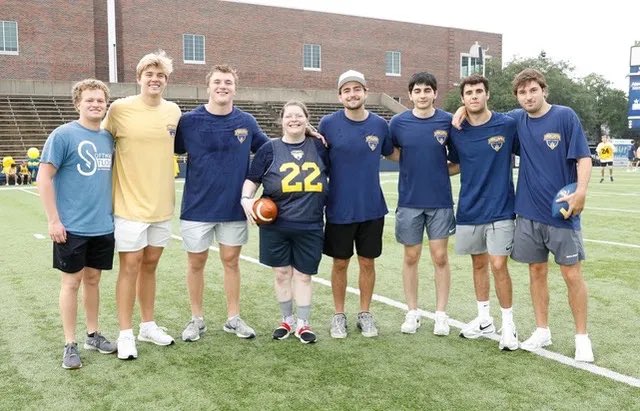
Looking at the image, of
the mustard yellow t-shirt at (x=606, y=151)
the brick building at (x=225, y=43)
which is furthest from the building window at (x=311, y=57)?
the mustard yellow t-shirt at (x=606, y=151)

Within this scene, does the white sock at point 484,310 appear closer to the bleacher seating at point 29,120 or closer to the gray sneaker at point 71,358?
the gray sneaker at point 71,358

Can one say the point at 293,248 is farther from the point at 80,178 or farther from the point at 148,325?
the point at 80,178

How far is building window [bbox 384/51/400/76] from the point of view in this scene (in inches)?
1885

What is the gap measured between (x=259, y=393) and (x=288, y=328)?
1226mm

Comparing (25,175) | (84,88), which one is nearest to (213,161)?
(84,88)

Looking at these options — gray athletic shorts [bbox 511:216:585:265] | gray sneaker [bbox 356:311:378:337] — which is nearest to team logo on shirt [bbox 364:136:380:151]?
gray athletic shorts [bbox 511:216:585:265]

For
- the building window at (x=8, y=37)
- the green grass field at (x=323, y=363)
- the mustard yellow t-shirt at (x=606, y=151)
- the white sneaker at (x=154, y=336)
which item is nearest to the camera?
the green grass field at (x=323, y=363)

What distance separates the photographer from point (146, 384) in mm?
4102

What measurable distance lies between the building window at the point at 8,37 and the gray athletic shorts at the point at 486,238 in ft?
120

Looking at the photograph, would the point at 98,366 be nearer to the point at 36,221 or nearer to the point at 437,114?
the point at 437,114

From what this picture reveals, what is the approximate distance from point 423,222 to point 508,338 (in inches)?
43.8

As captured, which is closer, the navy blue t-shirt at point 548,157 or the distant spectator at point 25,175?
the navy blue t-shirt at point 548,157

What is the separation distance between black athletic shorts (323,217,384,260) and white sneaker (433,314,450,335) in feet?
2.38

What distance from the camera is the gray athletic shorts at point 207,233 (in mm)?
4965
